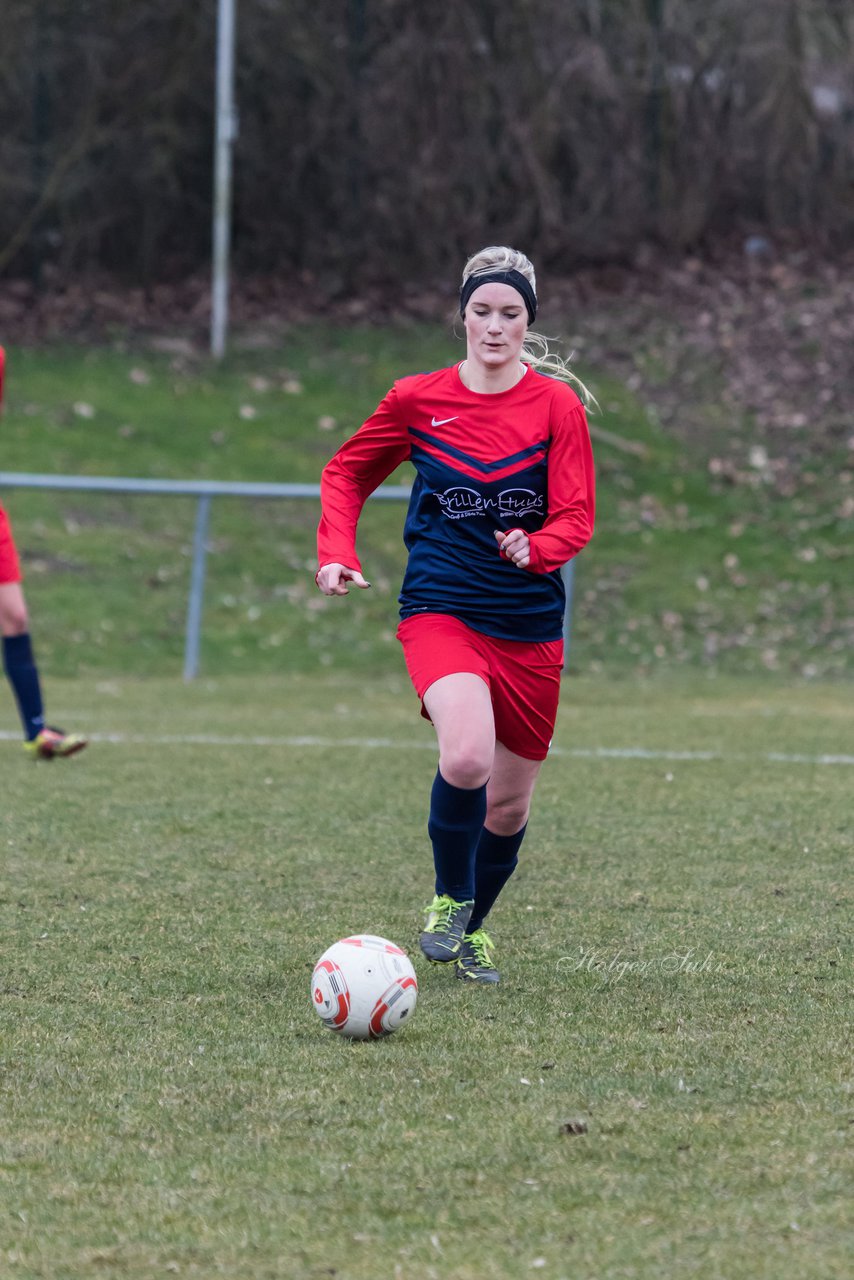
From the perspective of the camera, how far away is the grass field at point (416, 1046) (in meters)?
2.51

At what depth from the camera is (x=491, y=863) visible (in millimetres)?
4449

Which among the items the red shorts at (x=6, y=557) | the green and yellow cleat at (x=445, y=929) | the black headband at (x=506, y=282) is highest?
the black headband at (x=506, y=282)

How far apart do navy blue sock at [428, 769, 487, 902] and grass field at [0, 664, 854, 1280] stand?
243 mm

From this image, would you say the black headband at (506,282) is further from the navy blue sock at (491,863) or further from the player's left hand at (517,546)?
the navy blue sock at (491,863)

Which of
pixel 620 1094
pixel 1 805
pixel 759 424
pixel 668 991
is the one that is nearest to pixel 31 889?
pixel 1 805

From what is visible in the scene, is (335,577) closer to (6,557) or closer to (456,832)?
(456,832)

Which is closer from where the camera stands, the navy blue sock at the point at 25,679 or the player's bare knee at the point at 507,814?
the player's bare knee at the point at 507,814

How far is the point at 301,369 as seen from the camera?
688 inches

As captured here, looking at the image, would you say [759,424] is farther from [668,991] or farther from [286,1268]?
[286,1268]

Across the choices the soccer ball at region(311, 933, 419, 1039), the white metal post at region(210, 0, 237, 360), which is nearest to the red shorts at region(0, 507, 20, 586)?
the soccer ball at region(311, 933, 419, 1039)

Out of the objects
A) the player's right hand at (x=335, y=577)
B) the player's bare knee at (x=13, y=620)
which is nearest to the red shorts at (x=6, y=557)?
the player's bare knee at (x=13, y=620)

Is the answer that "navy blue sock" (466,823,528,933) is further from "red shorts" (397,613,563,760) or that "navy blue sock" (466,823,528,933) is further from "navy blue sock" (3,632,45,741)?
"navy blue sock" (3,632,45,741)

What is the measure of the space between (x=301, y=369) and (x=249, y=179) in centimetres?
261

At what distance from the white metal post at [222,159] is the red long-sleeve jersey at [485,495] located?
13526 millimetres
